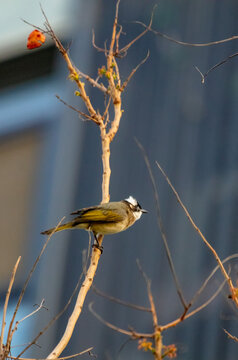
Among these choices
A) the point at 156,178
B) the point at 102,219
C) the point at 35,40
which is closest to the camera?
the point at 35,40

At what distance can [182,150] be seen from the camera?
445 inches

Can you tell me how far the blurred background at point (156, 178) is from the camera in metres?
10.2

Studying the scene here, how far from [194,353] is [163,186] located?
2.59 m

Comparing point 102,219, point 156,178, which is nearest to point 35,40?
point 102,219

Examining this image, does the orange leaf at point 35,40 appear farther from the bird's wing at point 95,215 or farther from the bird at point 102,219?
the bird's wing at point 95,215

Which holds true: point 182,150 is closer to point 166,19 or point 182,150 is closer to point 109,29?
point 166,19

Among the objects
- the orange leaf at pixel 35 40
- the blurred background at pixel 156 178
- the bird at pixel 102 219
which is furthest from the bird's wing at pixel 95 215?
the blurred background at pixel 156 178

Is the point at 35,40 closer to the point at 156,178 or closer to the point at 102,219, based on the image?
Answer: the point at 102,219

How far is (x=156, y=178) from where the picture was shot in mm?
11258

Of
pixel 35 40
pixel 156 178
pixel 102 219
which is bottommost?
pixel 156 178

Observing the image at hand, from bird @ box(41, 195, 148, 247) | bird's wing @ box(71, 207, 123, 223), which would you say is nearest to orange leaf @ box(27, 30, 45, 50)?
bird @ box(41, 195, 148, 247)

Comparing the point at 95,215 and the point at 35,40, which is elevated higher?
the point at 35,40

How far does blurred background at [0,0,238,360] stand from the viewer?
1023 cm

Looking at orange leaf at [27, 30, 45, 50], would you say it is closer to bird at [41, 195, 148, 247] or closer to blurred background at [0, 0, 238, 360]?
bird at [41, 195, 148, 247]
